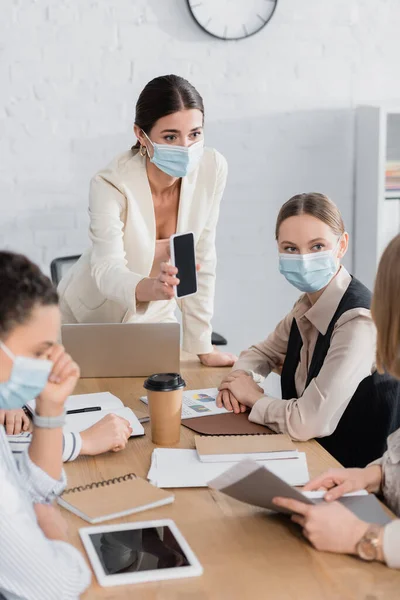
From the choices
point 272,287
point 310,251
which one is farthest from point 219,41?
point 310,251

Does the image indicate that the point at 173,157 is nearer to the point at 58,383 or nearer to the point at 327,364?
the point at 327,364

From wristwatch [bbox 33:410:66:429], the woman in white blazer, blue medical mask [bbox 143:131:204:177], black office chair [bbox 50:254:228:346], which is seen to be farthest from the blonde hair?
black office chair [bbox 50:254:228:346]

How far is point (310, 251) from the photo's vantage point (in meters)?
1.89

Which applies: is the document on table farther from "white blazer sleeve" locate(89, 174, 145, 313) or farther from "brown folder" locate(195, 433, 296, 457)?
"white blazer sleeve" locate(89, 174, 145, 313)

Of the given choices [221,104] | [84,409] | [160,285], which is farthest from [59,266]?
[84,409]

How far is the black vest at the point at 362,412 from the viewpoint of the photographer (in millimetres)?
1816

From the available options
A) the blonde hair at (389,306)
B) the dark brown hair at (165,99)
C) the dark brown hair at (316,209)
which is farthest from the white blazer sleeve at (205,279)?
the blonde hair at (389,306)

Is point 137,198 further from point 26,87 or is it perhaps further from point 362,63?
point 362,63

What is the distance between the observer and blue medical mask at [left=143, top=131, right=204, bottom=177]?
228cm

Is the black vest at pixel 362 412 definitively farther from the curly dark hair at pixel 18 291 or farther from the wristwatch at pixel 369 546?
the curly dark hair at pixel 18 291

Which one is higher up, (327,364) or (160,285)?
(160,285)

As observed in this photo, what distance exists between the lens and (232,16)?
11.7 feet

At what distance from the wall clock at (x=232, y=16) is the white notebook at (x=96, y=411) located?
215 cm

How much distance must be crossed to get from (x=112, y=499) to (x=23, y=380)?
0.35m
